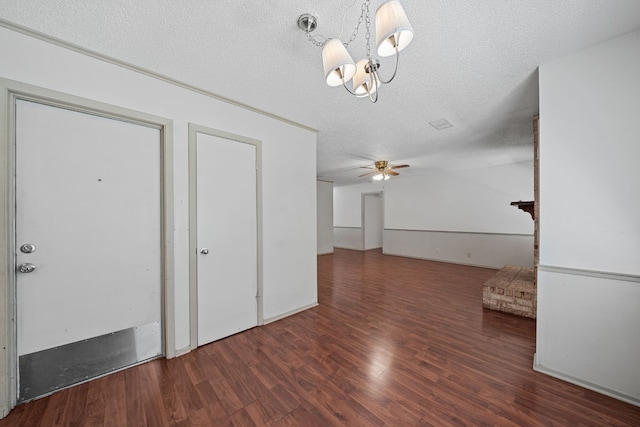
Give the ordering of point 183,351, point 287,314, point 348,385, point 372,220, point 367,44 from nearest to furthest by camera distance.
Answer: point 367,44
point 348,385
point 183,351
point 287,314
point 372,220

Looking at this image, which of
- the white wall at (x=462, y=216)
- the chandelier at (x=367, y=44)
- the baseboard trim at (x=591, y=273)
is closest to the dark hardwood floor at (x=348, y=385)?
the baseboard trim at (x=591, y=273)

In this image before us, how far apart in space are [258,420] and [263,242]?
1597 mm

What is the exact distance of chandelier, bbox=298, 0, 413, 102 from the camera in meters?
1.04

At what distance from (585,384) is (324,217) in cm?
614

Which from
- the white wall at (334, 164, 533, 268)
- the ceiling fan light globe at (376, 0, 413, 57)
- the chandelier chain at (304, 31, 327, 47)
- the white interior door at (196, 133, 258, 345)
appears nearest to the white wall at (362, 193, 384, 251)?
the white wall at (334, 164, 533, 268)

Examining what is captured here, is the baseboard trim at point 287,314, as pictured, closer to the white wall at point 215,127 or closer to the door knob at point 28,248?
the white wall at point 215,127

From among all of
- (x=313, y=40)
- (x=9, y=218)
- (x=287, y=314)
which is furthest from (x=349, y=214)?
(x=9, y=218)

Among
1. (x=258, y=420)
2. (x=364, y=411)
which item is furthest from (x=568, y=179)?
(x=258, y=420)

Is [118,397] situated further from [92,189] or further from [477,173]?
[477,173]

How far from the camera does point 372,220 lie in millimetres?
8516

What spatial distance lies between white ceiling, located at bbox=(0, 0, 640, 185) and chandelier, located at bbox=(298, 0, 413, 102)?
2.3 inches

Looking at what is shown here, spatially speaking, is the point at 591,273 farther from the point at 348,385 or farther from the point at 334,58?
the point at 334,58

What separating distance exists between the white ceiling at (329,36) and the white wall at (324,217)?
454 centimetres

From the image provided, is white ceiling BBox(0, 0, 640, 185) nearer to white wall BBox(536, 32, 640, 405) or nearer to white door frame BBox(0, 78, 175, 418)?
white wall BBox(536, 32, 640, 405)
